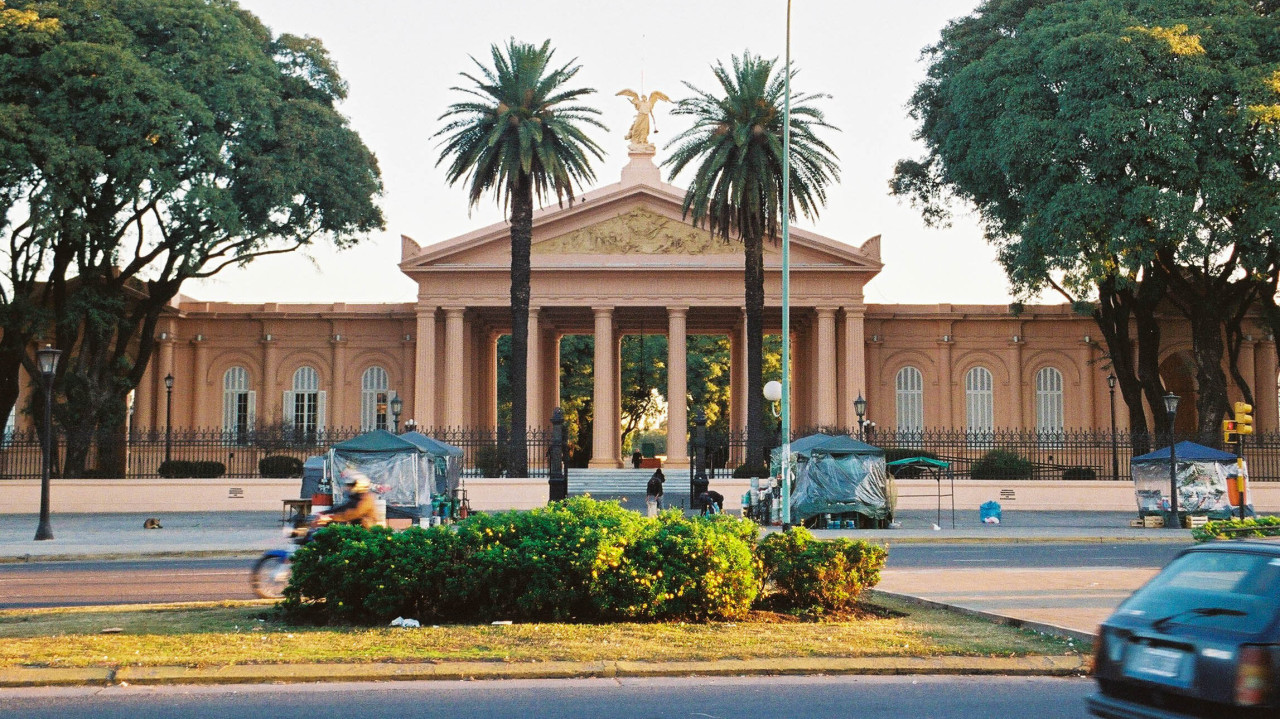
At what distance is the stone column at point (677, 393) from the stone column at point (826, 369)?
5161mm

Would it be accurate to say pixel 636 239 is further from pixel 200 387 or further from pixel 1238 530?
pixel 1238 530

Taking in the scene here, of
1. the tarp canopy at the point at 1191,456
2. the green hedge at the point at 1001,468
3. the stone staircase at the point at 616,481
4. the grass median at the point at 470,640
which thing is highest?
the tarp canopy at the point at 1191,456

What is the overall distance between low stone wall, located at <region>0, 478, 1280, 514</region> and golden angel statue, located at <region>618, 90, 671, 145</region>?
20.4m

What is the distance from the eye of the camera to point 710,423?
64500 mm

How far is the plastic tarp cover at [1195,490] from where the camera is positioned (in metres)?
28.4

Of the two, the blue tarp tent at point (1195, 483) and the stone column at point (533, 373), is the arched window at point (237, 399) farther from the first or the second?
the blue tarp tent at point (1195, 483)

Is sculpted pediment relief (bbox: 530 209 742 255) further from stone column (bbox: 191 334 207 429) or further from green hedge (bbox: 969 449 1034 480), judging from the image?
stone column (bbox: 191 334 207 429)

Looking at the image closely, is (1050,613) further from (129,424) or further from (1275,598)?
(129,424)

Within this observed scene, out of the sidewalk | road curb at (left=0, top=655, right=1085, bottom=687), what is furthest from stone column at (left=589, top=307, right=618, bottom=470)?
road curb at (left=0, top=655, right=1085, bottom=687)

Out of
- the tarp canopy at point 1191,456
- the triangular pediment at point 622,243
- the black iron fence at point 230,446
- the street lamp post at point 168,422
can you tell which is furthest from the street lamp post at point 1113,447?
the street lamp post at point 168,422

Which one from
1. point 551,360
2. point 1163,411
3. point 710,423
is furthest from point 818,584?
point 710,423

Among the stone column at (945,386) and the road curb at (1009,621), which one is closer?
the road curb at (1009,621)

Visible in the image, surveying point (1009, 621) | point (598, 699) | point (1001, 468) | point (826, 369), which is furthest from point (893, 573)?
point (826, 369)

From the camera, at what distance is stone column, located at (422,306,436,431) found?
44656 mm
